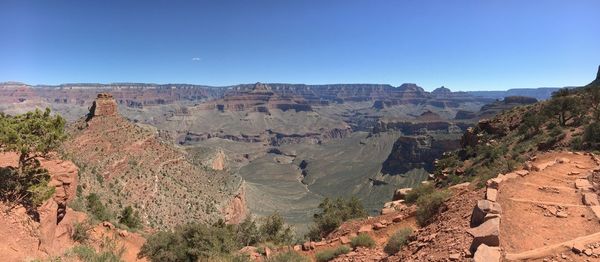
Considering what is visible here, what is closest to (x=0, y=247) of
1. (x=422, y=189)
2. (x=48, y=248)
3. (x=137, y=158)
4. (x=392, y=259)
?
(x=48, y=248)

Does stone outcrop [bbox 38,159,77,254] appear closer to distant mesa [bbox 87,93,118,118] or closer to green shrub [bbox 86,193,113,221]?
green shrub [bbox 86,193,113,221]

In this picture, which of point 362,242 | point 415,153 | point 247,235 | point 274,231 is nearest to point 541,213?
point 362,242

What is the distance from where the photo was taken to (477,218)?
13.1 meters

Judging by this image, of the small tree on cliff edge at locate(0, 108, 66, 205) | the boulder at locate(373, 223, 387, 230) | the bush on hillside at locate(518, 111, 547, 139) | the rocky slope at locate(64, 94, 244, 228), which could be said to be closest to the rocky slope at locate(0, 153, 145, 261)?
the small tree on cliff edge at locate(0, 108, 66, 205)

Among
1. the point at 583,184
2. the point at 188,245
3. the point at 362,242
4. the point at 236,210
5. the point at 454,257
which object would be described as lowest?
the point at 236,210

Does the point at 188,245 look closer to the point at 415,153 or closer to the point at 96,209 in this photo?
the point at 96,209

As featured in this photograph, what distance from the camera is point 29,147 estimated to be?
20.0m

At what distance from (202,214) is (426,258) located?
184ft

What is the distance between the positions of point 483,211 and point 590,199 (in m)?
6.02

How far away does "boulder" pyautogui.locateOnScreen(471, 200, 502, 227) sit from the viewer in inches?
507

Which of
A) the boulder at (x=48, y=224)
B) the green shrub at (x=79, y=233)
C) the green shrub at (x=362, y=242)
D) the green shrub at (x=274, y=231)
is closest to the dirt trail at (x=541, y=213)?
the green shrub at (x=362, y=242)

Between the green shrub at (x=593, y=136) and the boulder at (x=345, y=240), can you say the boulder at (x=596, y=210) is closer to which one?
the boulder at (x=345, y=240)

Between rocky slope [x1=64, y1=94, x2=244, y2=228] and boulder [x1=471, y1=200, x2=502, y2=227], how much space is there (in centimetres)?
4643

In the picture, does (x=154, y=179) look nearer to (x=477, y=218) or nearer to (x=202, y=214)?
(x=202, y=214)
